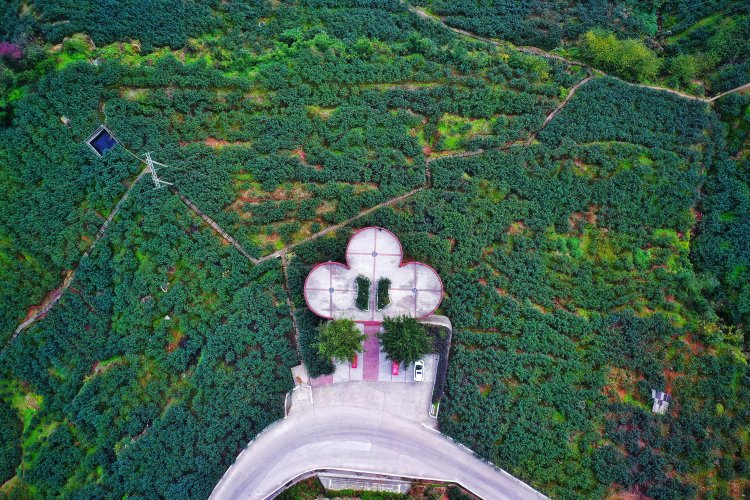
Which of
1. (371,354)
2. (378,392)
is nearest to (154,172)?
(371,354)

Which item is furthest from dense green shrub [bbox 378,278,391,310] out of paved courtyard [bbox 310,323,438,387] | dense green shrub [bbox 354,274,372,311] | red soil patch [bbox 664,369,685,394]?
red soil patch [bbox 664,369,685,394]

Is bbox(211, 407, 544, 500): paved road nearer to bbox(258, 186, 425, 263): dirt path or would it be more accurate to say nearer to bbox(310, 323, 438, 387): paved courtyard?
bbox(310, 323, 438, 387): paved courtyard

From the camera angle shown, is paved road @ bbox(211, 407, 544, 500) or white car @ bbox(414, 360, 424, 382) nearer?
paved road @ bbox(211, 407, 544, 500)

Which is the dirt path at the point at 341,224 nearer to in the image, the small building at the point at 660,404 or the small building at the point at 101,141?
the small building at the point at 101,141

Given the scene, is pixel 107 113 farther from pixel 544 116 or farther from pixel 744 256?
pixel 744 256

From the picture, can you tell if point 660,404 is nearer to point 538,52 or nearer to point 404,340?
point 404,340

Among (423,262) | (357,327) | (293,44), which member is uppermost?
(293,44)

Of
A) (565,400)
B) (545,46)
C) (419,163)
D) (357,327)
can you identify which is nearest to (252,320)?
(357,327)
